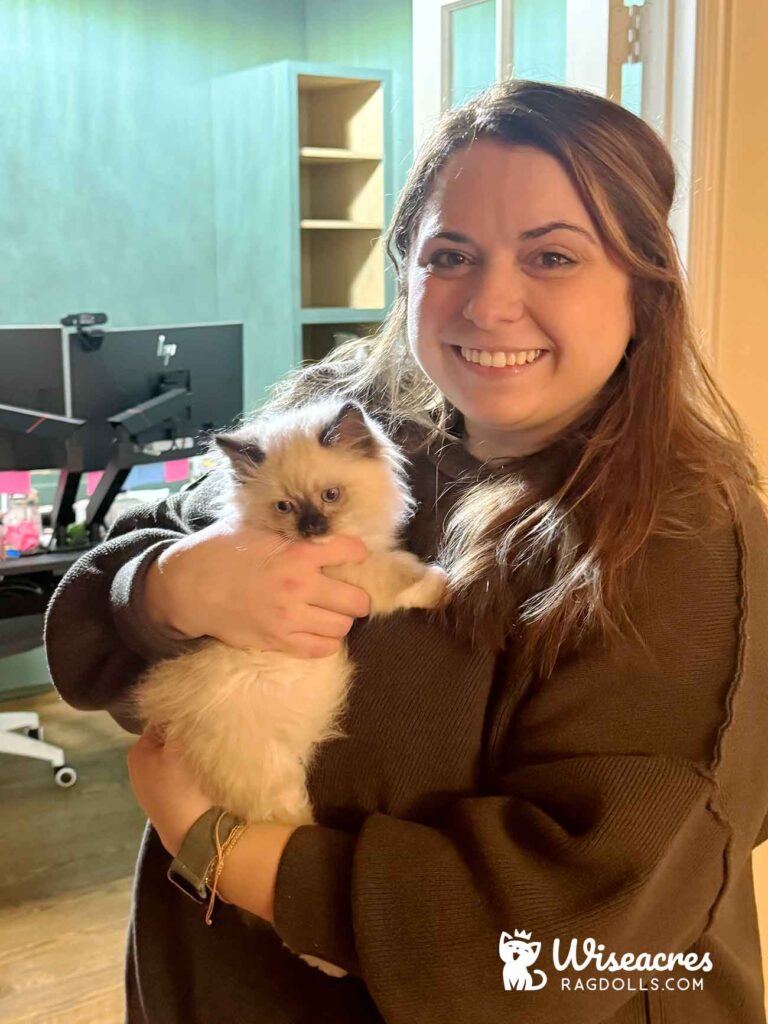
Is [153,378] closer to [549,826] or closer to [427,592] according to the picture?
[427,592]

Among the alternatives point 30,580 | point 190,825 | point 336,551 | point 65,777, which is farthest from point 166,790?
point 65,777

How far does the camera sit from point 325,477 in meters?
1.28

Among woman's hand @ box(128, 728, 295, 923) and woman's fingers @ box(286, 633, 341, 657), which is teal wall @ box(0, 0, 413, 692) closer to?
woman's hand @ box(128, 728, 295, 923)

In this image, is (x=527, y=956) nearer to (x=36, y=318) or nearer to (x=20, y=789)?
(x=20, y=789)

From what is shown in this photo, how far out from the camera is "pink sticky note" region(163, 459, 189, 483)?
11.4 ft

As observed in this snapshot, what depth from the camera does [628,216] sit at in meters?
1.10

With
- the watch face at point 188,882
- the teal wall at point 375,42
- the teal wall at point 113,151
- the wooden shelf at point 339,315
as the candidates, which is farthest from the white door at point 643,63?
the teal wall at point 113,151

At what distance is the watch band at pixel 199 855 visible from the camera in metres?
1.03

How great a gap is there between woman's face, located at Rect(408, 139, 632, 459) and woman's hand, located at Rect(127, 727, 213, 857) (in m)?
0.54

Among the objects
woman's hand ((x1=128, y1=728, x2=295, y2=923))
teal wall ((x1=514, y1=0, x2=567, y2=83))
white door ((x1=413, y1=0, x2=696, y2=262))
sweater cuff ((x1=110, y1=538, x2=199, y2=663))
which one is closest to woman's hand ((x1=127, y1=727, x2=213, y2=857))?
woman's hand ((x1=128, y1=728, x2=295, y2=923))

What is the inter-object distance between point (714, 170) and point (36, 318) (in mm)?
3560

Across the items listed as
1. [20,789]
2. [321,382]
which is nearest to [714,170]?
[321,382]

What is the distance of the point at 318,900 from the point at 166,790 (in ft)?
0.88

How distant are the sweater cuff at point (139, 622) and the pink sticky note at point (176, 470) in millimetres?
2235
